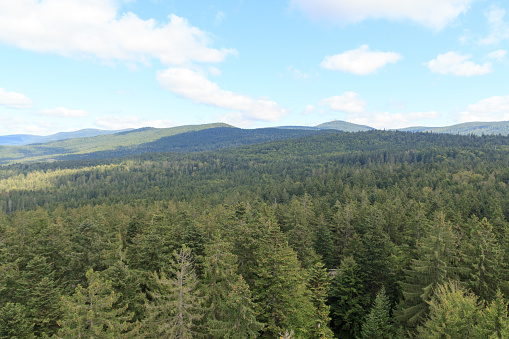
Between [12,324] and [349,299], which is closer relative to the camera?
[12,324]

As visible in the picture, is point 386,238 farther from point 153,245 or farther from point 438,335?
point 153,245

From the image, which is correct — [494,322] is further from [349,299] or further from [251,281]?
[349,299]

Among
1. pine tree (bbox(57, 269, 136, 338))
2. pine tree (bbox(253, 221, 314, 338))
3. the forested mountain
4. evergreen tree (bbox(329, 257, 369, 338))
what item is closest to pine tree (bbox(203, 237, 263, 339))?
the forested mountain

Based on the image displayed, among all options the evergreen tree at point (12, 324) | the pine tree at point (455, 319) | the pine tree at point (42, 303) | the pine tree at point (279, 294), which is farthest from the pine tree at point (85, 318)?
the pine tree at point (455, 319)

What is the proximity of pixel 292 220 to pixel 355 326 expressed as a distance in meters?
19.3

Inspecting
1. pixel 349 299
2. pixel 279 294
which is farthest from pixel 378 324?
pixel 279 294

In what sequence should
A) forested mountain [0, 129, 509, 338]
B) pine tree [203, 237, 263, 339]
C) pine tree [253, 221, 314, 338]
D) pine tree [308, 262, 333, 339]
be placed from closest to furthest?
pine tree [203, 237, 263, 339], forested mountain [0, 129, 509, 338], pine tree [253, 221, 314, 338], pine tree [308, 262, 333, 339]

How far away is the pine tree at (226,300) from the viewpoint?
16594mm

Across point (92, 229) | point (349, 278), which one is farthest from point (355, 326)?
point (92, 229)

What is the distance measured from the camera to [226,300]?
19297 mm

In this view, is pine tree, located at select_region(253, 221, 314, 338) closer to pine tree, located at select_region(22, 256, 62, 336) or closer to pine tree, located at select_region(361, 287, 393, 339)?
pine tree, located at select_region(361, 287, 393, 339)

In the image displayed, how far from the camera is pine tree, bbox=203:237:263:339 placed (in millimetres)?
16594

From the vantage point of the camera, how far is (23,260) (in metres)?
32.6

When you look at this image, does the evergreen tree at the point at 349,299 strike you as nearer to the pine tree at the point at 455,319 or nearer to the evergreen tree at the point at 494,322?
the pine tree at the point at 455,319
